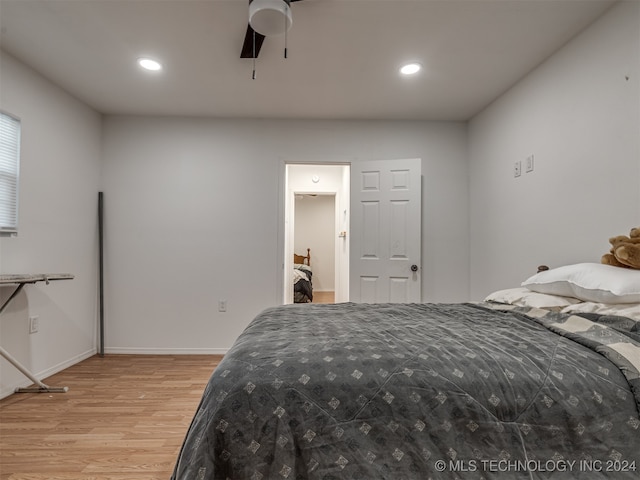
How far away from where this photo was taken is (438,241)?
3529mm

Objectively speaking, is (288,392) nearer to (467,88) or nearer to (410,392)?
(410,392)

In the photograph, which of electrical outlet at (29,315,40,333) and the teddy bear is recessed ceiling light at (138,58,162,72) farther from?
the teddy bear

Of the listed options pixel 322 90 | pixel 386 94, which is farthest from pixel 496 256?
pixel 322 90

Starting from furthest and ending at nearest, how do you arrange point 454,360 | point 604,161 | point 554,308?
point 604,161 < point 554,308 < point 454,360

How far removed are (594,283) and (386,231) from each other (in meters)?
2.07

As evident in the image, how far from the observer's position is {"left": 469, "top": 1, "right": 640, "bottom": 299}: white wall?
178 cm

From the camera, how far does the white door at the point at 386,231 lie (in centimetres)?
340

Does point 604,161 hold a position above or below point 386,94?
below

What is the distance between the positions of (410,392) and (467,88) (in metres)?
2.80

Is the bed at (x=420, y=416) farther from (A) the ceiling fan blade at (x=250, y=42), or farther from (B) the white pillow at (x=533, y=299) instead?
(A) the ceiling fan blade at (x=250, y=42)

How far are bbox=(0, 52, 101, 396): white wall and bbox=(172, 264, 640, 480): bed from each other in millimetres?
2520

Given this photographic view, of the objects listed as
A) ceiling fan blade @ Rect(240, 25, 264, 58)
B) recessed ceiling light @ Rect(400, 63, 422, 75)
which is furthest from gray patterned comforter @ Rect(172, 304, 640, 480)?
recessed ceiling light @ Rect(400, 63, 422, 75)

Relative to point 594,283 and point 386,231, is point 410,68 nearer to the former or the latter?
point 386,231

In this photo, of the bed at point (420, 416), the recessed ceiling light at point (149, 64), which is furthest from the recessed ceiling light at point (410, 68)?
the bed at point (420, 416)
